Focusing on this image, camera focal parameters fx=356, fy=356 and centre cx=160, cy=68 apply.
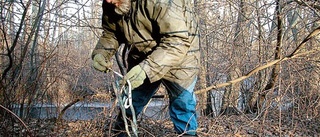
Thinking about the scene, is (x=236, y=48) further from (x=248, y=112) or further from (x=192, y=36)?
(x=192, y=36)

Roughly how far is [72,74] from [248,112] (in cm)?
383

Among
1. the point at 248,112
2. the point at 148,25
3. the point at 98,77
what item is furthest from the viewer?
the point at 98,77

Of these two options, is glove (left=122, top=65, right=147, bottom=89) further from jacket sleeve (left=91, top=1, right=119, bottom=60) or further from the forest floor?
the forest floor

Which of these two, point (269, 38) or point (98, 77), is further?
point (98, 77)

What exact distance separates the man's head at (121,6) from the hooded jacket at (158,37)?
5cm

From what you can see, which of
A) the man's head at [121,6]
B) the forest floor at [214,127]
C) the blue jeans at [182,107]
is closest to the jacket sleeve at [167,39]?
the man's head at [121,6]

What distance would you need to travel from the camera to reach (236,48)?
6707 mm

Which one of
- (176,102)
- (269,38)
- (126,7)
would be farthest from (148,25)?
(269,38)

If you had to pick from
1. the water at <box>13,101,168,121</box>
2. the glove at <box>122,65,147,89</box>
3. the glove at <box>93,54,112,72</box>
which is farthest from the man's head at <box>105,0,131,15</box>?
Result: the water at <box>13,101,168,121</box>

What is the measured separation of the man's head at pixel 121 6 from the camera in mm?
3121

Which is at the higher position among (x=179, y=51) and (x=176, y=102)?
(x=179, y=51)

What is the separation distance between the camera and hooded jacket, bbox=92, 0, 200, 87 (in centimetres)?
296

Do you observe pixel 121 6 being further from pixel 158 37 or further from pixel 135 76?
pixel 135 76

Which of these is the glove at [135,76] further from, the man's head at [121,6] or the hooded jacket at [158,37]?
the man's head at [121,6]
